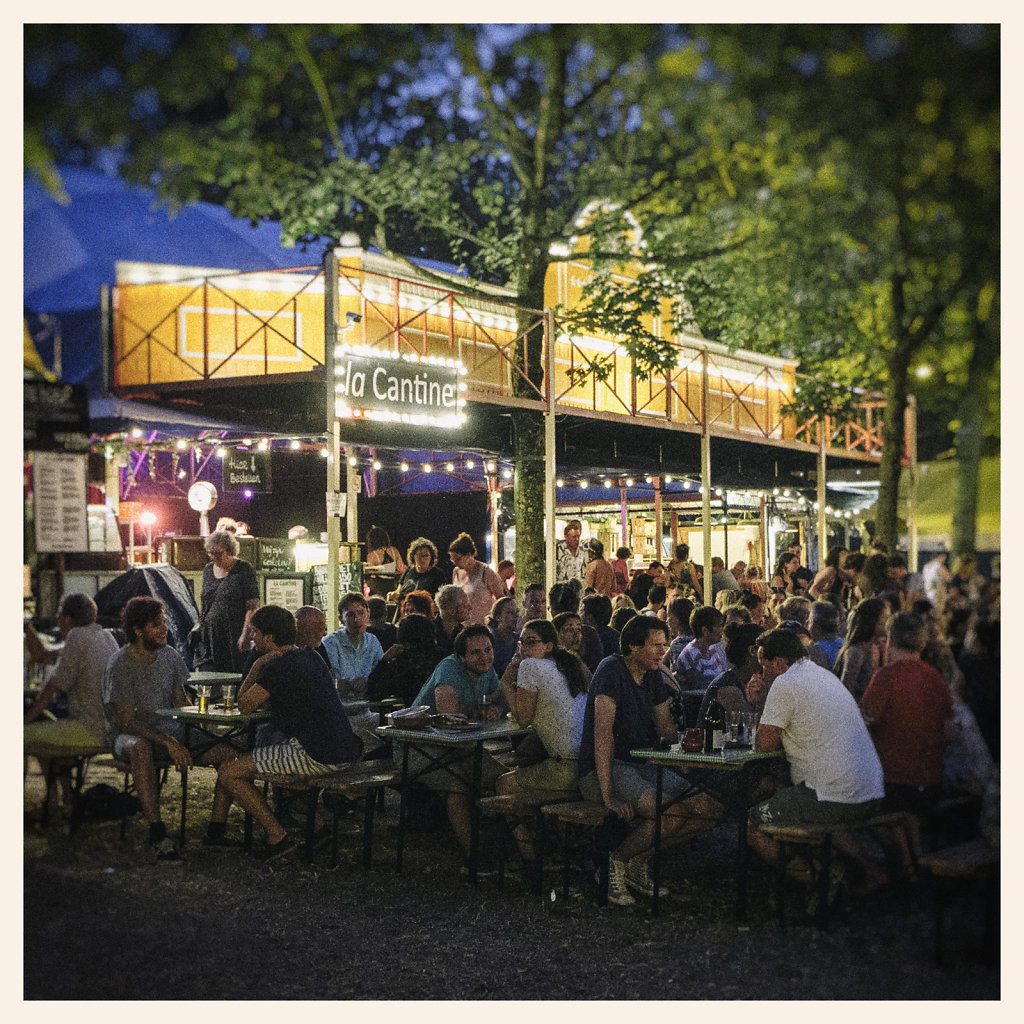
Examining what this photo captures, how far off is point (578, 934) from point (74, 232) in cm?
379

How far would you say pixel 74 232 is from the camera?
455cm

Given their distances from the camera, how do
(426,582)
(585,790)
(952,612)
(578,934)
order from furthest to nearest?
(426,582)
(585,790)
(578,934)
(952,612)

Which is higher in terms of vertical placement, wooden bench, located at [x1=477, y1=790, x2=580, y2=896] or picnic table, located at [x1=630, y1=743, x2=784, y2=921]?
picnic table, located at [x1=630, y1=743, x2=784, y2=921]

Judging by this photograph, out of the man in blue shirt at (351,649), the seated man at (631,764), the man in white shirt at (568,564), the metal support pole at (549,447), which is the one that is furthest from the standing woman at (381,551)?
the seated man at (631,764)

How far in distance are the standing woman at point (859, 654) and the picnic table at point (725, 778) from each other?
59 centimetres

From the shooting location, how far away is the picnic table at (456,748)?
263 inches

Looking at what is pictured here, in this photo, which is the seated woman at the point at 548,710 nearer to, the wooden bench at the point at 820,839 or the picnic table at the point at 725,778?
the picnic table at the point at 725,778

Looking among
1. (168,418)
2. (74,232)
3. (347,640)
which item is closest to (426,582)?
(347,640)

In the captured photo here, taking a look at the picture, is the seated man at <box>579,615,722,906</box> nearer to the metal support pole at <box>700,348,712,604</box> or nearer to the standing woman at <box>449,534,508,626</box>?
the metal support pole at <box>700,348,712,604</box>

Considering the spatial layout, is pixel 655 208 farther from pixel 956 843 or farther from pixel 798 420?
pixel 956 843

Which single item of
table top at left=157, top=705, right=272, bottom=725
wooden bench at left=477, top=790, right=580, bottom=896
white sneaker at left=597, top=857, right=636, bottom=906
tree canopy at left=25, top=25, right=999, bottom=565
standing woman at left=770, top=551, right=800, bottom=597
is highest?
tree canopy at left=25, top=25, right=999, bottom=565

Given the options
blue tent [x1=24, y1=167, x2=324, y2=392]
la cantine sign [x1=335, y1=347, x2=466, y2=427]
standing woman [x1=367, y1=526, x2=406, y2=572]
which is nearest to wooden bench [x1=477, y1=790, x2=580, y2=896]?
la cantine sign [x1=335, y1=347, x2=466, y2=427]

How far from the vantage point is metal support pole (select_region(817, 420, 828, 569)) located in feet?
17.4

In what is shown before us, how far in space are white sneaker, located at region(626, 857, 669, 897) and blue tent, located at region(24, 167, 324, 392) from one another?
3.62 meters
